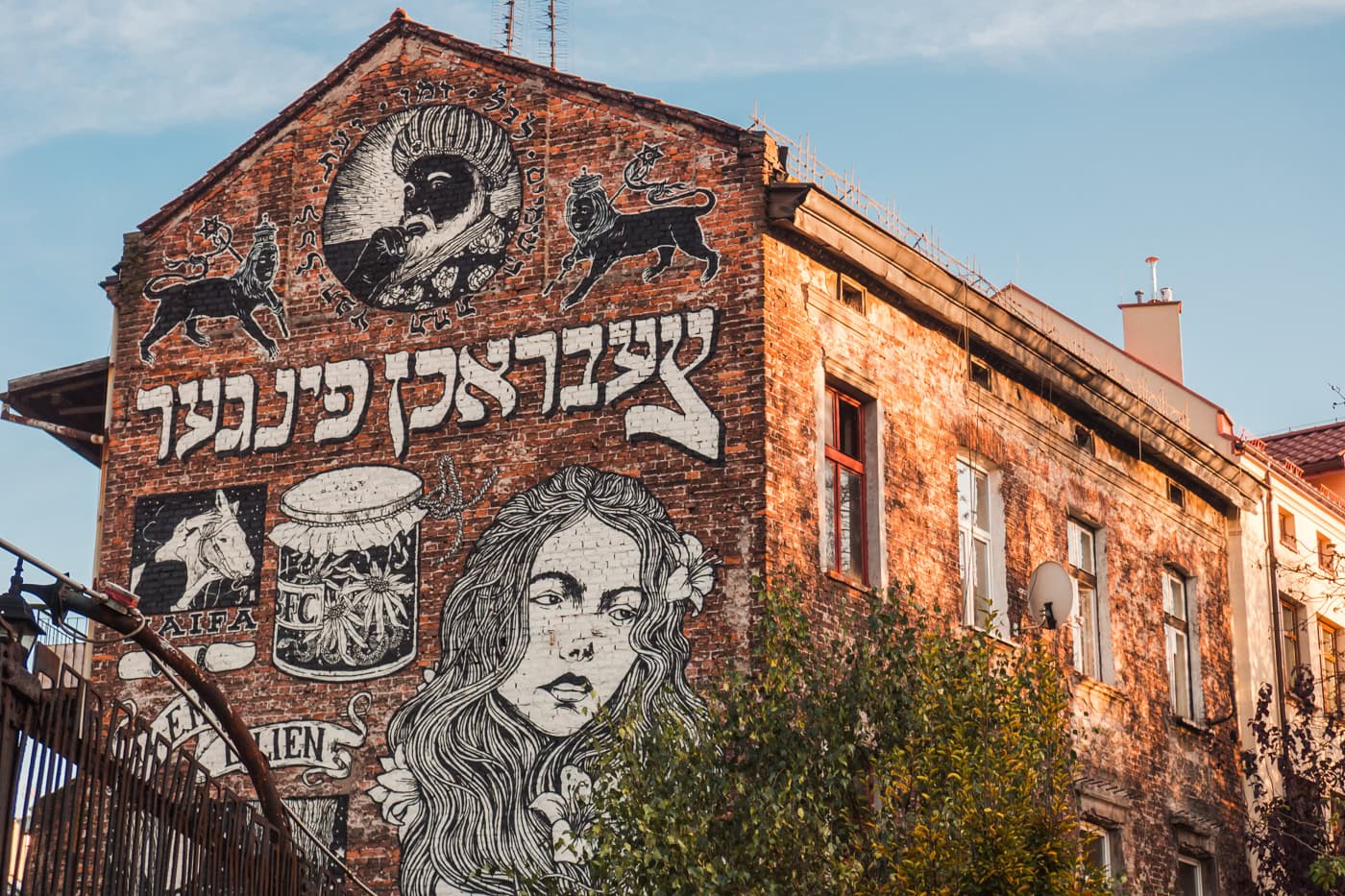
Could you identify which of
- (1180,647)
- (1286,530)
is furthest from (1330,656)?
(1180,647)

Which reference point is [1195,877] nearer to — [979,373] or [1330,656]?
[1330,656]

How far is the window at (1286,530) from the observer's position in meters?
29.3

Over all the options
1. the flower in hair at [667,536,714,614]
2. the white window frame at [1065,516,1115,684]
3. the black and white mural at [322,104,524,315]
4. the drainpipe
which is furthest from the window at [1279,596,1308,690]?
the black and white mural at [322,104,524,315]

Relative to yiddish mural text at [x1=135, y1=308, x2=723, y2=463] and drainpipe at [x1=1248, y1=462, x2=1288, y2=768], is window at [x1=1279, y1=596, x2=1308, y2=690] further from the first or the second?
yiddish mural text at [x1=135, y1=308, x2=723, y2=463]

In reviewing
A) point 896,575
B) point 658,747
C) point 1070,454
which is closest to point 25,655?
point 658,747

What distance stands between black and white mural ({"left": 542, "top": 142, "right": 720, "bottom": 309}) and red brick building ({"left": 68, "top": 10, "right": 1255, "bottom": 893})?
3 centimetres

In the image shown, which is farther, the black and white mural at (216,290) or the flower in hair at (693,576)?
the black and white mural at (216,290)

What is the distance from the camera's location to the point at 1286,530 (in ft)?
96.7

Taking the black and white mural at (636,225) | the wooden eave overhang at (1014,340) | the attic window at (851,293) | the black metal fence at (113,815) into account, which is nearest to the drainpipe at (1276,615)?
the wooden eave overhang at (1014,340)

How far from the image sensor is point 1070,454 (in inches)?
944

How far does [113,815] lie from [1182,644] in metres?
17.7

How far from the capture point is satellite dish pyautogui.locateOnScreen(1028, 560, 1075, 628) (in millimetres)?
20875

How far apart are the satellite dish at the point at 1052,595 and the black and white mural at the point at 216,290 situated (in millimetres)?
8394

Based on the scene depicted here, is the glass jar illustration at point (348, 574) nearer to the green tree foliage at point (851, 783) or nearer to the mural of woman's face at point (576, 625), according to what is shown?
the mural of woman's face at point (576, 625)
